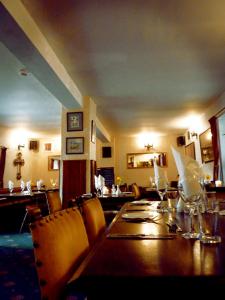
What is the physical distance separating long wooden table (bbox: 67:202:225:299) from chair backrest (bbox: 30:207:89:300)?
5.4 inches

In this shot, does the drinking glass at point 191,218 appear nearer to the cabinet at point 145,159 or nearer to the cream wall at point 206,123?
the cream wall at point 206,123

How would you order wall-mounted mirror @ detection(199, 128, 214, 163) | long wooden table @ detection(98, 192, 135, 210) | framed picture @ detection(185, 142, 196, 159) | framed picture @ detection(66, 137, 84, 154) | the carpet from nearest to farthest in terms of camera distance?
the carpet, long wooden table @ detection(98, 192, 135, 210), framed picture @ detection(66, 137, 84, 154), wall-mounted mirror @ detection(199, 128, 214, 163), framed picture @ detection(185, 142, 196, 159)

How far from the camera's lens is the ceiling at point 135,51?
2529 mm

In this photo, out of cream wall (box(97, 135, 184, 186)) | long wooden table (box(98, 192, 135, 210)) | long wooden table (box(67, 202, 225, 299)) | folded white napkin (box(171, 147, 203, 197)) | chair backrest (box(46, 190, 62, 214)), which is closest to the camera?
long wooden table (box(67, 202, 225, 299))

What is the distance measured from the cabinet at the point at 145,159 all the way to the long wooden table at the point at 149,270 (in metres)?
8.67

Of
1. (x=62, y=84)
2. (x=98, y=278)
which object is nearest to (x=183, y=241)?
(x=98, y=278)

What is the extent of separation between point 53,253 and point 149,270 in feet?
1.17

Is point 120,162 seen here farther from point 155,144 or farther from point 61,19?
point 61,19

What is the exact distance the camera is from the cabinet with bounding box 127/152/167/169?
30.9 ft

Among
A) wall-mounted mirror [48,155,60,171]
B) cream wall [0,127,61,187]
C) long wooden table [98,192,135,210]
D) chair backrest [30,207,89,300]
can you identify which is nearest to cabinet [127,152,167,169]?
wall-mounted mirror [48,155,60,171]

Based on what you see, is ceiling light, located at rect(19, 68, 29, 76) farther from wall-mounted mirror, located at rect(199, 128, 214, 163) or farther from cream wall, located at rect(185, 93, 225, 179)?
wall-mounted mirror, located at rect(199, 128, 214, 163)

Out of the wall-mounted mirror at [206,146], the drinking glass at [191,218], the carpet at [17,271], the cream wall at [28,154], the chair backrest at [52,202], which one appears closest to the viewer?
the drinking glass at [191,218]

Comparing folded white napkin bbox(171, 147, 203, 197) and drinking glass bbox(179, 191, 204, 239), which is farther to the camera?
folded white napkin bbox(171, 147, 203, 197)

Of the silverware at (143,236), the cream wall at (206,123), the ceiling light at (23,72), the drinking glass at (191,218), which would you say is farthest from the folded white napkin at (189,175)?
the cream wall at (206,123)
